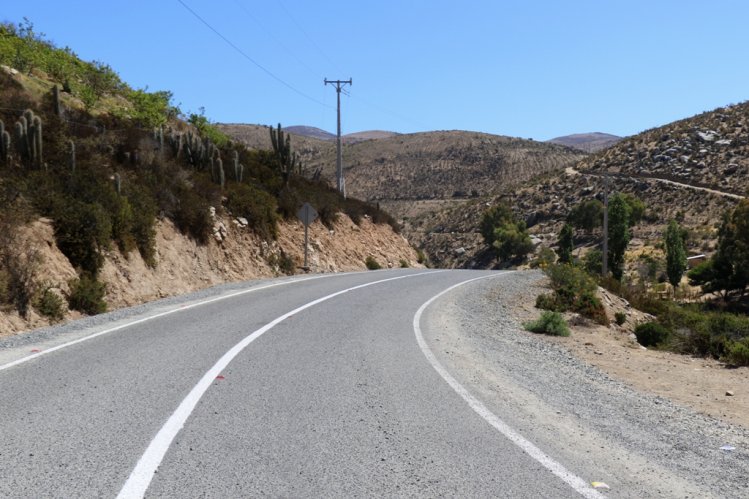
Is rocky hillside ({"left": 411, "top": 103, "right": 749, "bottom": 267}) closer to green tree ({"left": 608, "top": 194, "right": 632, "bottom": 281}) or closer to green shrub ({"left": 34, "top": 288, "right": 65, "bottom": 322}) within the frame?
green tree ({"left": 608, "top": 194, "right": 632, "bottom": 281})

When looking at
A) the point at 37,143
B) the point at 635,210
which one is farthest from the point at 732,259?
the point at 37,143

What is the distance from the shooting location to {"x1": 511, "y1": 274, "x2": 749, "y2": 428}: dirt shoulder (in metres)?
9.29

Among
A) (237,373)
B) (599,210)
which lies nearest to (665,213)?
(599,210)

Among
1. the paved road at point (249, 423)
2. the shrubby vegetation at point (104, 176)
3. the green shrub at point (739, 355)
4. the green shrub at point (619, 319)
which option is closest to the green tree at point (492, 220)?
the shrubby vegetation at point (104, 176)

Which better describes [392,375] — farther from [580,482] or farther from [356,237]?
[356,237]

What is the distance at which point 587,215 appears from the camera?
249ft

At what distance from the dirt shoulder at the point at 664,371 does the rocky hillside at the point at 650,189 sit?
54.0 meters

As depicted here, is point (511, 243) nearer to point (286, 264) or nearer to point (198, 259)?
point (286, 264)

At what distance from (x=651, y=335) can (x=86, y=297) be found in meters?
15.0

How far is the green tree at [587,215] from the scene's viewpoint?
75.7 m

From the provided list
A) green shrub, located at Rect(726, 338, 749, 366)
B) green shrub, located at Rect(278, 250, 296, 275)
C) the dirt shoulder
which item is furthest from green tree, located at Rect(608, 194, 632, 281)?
green shrub, located at Rect(726, 338, 749, 366)

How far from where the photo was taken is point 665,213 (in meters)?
76.7

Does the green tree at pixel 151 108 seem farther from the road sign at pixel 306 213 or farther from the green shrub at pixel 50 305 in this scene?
the green shrub at pixel 50 305

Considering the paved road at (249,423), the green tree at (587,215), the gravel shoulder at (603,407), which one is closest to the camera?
the paved road at (249,423)
